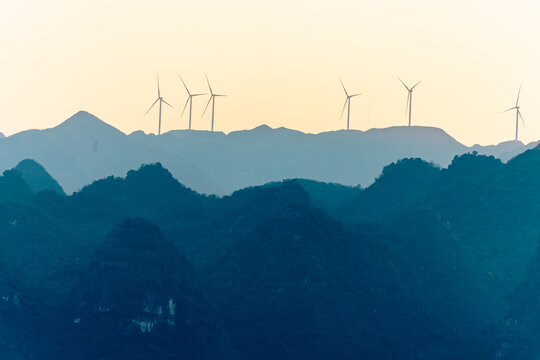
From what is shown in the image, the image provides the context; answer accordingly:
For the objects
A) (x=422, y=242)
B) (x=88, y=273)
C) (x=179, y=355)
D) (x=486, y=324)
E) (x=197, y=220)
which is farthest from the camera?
(x=197, y=220)

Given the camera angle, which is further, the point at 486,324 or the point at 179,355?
the point at 486,324

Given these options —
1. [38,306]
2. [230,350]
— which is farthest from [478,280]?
[38,306]

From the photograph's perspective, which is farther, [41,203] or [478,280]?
[41,203]

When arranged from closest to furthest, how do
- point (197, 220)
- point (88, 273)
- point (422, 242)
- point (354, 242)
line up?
point (88, 273) < point (354, 242) < point (422, 242) < point (197, 220)

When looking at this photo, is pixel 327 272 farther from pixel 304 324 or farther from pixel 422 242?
pixel 422 242

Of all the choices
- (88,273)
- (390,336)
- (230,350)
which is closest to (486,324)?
(390,336)

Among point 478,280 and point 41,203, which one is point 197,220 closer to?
point 41,203

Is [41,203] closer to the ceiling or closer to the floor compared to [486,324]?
closer to the ceiling

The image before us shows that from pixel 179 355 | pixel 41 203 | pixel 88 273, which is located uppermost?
pixel 41 203

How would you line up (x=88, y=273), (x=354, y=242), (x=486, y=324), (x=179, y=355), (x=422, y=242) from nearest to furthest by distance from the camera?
(x=179, y=355)
(x=88, y=273)
(x=486, y=324)
(x=354, y=242)
(x=422, y=242)
